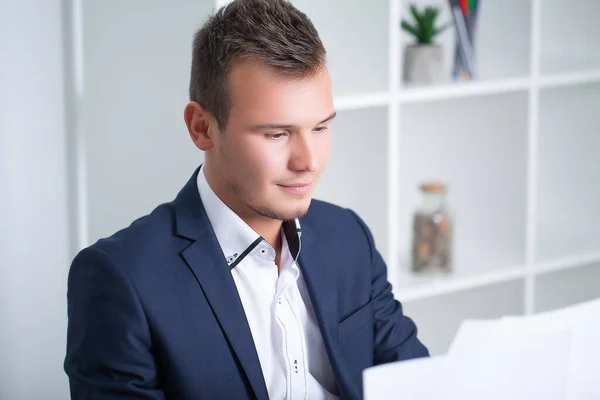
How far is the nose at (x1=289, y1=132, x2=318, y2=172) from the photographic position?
1.25 meters

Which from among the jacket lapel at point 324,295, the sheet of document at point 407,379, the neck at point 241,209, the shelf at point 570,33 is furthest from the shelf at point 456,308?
the sheet of document at point 407,379

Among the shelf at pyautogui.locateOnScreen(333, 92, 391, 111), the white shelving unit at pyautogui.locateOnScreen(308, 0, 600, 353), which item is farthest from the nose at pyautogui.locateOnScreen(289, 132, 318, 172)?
the white shelving unit at pyautogui.locateOnScreen(308, 0, 600, 353)

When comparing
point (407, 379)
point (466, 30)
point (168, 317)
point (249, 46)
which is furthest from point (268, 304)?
point (466, 30)

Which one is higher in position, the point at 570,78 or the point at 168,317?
the point at 570,78

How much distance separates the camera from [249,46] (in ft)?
4.14

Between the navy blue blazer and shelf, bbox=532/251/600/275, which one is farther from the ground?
the navy blue blazer

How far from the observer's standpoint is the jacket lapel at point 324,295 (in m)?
1.41

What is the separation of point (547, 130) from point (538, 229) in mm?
308

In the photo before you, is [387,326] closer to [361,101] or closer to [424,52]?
[361,101]

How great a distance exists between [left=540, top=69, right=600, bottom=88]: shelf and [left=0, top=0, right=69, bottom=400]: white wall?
128 centimetres

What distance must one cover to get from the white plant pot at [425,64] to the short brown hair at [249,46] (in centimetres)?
100

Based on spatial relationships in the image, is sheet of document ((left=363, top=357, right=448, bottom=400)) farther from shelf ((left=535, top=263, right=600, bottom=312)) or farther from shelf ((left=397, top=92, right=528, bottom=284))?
shelf ((left=535, top=263, right=600, bottom=312))

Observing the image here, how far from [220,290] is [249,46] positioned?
366 mm

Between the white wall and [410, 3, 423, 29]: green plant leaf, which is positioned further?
[410, 3, 423, 29]: green plant leaf
